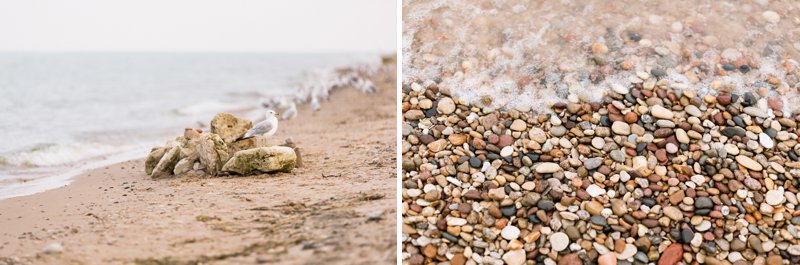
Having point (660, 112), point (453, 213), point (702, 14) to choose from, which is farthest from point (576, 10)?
point (453, 213)

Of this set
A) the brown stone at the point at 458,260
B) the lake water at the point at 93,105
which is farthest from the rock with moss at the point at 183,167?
the brown stone at the point at 458,260

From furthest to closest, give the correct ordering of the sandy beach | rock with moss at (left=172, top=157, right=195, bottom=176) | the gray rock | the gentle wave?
the gentle wave < rock with moss at (left=172, top=157, right=195, bottom=176) < the gray rock < the sandy beach

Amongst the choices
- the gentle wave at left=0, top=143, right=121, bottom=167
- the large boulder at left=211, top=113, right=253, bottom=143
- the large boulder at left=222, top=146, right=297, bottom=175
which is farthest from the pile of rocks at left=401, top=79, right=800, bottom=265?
the gentle wave at left=0, top=143, right=121, bottom=167

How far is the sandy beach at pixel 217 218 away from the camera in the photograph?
173cm

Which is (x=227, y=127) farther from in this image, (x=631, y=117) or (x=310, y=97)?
(x=310, y=97)

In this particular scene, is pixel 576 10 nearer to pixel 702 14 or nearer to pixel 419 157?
pixel 702 14

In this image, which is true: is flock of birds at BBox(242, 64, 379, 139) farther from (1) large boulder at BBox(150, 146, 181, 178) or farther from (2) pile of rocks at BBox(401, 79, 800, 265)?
(2) pile of rocks at BBox(401, 79, 800, 265)

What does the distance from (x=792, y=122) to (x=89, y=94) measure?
16.9ft

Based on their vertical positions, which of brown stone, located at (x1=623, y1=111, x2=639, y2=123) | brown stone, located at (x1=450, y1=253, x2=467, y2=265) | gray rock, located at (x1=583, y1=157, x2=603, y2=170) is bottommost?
brown stone, located at (x1=450, y1=253, x2=467, y2=265)

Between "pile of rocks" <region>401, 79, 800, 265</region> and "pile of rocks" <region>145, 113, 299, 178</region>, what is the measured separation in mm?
484

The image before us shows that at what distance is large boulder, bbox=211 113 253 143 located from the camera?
255cm

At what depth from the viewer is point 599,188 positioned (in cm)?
203

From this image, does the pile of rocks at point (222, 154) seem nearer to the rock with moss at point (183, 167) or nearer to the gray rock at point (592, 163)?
the rock with moss at point (183, 167)

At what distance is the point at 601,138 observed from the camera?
2162mm
